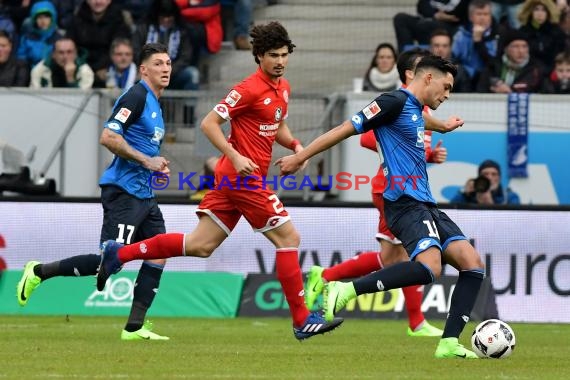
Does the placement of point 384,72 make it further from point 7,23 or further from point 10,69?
point 7,23

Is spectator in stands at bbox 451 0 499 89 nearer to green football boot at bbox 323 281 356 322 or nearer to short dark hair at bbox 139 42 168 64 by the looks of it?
short dark hair at bbox 139 42 168 64

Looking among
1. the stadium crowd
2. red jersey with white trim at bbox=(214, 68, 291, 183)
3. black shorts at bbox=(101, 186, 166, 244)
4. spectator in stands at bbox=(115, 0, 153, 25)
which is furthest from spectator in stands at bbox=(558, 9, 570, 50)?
Answer: red jersey with white trim at bbox=(214, 68, 291, 183)

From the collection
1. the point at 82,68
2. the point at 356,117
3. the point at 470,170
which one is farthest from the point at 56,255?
the point at 356,117

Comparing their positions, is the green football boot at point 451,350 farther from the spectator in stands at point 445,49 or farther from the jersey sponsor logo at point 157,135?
the spectator in stands at point 445,49

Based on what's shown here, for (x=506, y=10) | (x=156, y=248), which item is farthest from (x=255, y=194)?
(x=506, y=10)

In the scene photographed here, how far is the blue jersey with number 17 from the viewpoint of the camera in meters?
10.3

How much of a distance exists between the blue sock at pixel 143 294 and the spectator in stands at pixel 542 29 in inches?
368

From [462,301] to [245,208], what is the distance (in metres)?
1.97

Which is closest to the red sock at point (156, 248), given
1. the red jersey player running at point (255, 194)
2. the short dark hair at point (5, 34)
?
the red jersey player running at point (255, 194)

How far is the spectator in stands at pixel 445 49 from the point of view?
63.5 ft

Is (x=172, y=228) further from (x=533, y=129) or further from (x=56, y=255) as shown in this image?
(x=533, y=129)

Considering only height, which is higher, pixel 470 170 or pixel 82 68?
pixel 82 68

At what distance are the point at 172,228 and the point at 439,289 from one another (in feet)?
10.1

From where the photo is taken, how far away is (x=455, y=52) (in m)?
20.0
